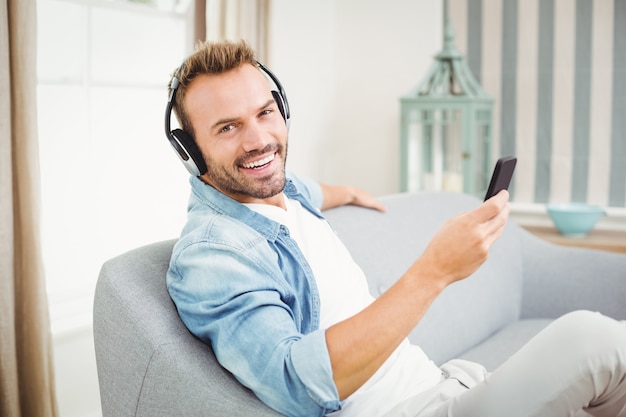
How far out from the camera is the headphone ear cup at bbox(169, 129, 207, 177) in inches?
57.6

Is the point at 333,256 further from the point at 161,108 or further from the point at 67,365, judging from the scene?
the point at 161,108

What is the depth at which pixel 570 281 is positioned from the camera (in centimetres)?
246

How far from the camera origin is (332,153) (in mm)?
3936

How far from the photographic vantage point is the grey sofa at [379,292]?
1320mm

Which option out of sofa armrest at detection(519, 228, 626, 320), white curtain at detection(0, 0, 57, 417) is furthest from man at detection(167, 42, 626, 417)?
sofa armrest at detection(519, 228, 626, 320)

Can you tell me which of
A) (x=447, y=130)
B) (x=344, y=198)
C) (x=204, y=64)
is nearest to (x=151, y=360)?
(x=204, y=64)

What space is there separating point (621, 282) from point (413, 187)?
1.27 meters

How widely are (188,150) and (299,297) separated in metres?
0.38

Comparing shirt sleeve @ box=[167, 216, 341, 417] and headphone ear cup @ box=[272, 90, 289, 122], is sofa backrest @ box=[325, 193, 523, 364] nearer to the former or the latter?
headphone ear cup @ box=[272, 90, 289, 122]

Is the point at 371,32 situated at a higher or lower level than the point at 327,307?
higher

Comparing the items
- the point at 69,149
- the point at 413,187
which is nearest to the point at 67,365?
the point at 69,149

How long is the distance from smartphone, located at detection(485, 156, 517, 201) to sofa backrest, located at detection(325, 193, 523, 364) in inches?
27.1

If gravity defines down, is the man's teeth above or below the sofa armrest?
above

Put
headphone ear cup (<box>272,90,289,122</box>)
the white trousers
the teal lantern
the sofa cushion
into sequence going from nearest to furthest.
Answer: the white trousers < headphone ear cup (<box>272,90,289,122</box>) < the sofa cushion < the teal lantern
